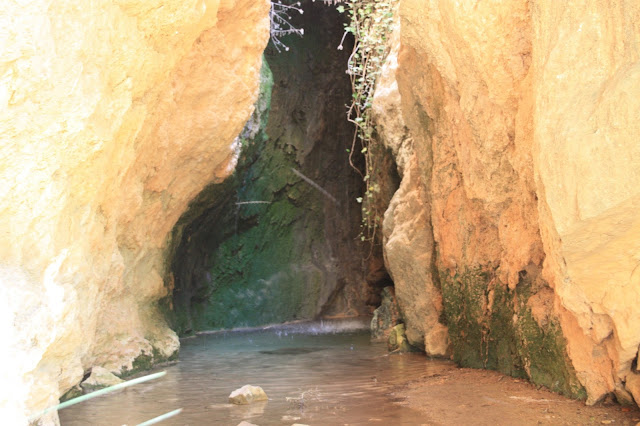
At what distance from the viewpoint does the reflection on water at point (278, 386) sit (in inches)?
192

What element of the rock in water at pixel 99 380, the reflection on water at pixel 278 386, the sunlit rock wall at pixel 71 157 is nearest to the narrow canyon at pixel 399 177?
the sunlit rock wall at pixel 71 157

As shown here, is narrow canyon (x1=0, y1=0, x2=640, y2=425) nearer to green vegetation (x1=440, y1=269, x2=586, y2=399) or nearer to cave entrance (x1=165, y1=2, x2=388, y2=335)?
green vegetation (x1=440, y1=269, x2=586, y2=399)

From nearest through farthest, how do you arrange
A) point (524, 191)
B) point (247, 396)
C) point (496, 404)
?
point (496, 404), point (247, 396), point (524, 191)

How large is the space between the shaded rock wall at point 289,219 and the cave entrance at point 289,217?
2 cm

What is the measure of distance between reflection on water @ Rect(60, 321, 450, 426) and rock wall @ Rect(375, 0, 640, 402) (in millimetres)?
977

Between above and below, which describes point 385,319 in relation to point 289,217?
below

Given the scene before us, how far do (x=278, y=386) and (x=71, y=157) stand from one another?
11.0ft

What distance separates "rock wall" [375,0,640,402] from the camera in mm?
3803

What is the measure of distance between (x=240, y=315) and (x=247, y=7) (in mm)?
7474

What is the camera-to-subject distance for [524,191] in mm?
5582

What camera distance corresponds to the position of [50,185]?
11.7 ft

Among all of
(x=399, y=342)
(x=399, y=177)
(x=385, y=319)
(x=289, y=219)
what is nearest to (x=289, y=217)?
(x=289, y=219)

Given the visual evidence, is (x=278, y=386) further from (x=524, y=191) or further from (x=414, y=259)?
(x=524, y=191)

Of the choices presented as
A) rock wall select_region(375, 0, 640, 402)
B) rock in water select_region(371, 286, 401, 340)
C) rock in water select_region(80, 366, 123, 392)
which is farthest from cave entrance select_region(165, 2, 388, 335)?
rock in water select_region(80, 366, 123, 392)
